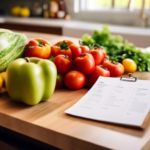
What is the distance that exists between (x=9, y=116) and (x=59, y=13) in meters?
3.10

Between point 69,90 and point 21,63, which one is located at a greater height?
point 21,63

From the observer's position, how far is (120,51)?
55.1 inches

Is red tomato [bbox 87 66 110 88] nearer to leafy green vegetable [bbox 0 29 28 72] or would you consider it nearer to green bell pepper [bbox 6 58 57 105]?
green bell pepper [bbox 6 58 57 105]

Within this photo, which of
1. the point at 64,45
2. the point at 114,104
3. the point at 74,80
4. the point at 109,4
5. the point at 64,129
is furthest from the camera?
the point at 109,4

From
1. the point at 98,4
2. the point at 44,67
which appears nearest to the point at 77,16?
the point at 98,4

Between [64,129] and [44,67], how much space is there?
0.79ft

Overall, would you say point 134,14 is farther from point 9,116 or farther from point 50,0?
point 9,116

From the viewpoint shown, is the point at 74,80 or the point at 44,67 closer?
the point at 44,67

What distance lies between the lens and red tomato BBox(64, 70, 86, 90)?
97cm

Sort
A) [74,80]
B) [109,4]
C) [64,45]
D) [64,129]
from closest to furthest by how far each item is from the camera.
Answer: [64,129], [74,80], [64,45], [109,4]

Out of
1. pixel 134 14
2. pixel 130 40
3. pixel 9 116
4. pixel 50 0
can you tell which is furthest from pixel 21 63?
pixel 50 0

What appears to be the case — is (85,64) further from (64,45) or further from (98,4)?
(98,4)

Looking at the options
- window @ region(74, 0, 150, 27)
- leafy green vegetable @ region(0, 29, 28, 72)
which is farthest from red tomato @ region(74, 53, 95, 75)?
window @ region(74, 0, 150, 27)

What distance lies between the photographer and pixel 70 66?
1007 millimetres
